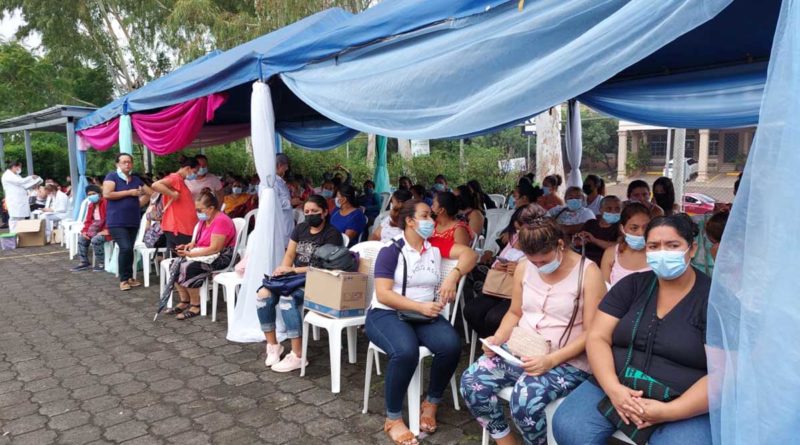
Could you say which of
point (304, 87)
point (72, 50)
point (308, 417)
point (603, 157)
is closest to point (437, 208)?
point (304, 87)

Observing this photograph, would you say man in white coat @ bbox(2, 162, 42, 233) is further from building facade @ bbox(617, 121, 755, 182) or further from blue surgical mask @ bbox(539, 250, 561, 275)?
building facade @ bbox(617, 121, 755, 182)

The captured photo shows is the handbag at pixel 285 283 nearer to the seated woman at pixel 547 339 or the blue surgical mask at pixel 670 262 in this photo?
the seated woman at pixel 547 339

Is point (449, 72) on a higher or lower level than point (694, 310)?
higher

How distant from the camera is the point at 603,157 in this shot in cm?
2052

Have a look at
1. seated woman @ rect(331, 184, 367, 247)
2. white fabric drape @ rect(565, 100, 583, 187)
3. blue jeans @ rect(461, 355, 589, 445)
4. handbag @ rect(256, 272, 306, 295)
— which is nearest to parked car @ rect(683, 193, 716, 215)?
white fabric drape @ rect(565, 100, 583, 187)

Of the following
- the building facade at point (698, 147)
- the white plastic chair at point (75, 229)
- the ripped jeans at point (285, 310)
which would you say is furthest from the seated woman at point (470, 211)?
the building facade at point (698, 147)

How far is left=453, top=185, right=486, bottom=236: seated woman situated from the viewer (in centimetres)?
487

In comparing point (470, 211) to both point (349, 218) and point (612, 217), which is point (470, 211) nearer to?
point (349, 218)

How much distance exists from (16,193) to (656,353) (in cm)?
1122

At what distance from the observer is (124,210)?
6070 millimetres

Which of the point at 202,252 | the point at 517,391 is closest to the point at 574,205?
the point at 517,391

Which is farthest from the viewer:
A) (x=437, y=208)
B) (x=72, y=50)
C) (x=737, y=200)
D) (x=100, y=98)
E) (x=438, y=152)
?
(x=100, y=98)

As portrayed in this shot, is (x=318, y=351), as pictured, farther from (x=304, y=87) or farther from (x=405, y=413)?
(x=304, y=87)

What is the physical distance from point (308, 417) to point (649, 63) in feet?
11.7
